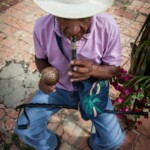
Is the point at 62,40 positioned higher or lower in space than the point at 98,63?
higher

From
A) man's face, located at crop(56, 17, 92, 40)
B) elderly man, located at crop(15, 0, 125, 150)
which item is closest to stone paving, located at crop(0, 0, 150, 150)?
elderly man, located at crop(15, 0, 125, 150)

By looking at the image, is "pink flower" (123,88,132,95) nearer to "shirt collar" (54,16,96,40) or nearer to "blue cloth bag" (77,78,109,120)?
"blue cloth bag" (77,78,109,120)

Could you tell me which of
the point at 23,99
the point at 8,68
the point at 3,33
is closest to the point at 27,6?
the point at 3,33

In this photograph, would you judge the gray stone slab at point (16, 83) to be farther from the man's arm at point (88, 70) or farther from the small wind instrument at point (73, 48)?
the small wind instrument at point (73, 48)

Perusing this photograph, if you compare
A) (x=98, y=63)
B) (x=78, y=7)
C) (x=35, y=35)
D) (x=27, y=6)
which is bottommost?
(x=27, y=6)

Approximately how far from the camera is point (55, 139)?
104 inches

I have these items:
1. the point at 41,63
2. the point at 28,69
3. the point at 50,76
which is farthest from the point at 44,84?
the point at 28,69

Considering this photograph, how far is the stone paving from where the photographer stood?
2842 mm

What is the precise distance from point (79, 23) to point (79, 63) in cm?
25

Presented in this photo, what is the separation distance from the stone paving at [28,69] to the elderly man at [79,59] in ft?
1.57

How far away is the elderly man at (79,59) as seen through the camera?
63.8 inches

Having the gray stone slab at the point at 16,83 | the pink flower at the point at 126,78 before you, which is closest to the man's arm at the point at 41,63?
the pink flower at the point at 126,78

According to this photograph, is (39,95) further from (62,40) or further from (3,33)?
(3,33)

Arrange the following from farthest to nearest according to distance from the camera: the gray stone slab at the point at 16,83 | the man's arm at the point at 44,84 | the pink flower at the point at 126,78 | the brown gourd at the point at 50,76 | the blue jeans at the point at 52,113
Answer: the gray stone slab at the point at 16,83 → the pink flower at the point at 126,78 → the blue jeans at the point at 52,113 → the man's arm at the point at 44,84 → the brown gourd at the point at 50,76
